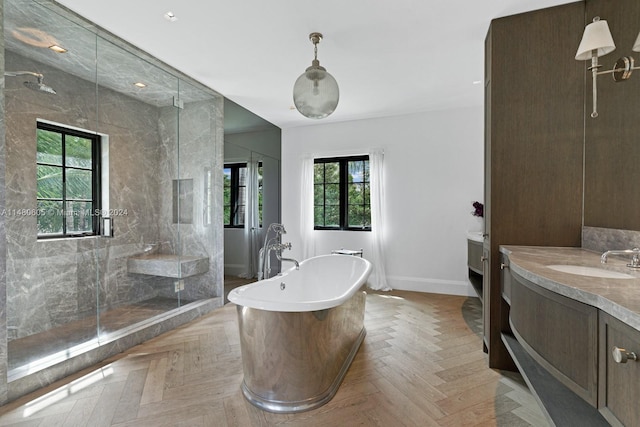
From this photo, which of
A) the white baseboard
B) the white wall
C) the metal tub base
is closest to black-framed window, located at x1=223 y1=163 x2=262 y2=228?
the white wall

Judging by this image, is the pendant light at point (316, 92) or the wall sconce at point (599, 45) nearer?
the wall sconce at point (599, 45)

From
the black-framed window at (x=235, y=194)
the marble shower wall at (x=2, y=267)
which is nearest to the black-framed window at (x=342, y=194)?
the black-framed window at (x=235, y=194)

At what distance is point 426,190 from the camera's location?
474 centimetres

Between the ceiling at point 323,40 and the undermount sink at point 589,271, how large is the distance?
1.70m

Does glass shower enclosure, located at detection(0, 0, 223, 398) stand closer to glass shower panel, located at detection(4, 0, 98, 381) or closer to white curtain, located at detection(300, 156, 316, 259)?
glass shower panel, located at detection(4, 0, 98, 381)

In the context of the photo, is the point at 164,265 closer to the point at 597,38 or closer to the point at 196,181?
the point at 196,181

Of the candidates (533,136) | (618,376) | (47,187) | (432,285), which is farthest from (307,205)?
(618,376)

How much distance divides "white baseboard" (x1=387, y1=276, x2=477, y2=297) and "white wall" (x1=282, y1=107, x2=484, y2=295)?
0.04 feet

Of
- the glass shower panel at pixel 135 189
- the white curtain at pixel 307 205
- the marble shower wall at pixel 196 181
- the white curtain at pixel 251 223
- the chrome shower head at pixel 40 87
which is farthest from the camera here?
the white curtain at pixel 307 205

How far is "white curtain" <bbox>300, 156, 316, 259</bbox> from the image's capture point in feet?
17.4

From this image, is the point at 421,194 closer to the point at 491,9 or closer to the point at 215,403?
the point at 491,9

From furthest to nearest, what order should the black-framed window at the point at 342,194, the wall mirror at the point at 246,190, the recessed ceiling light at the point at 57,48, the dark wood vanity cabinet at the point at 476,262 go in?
1. the black-framed window at the point at 342,194
2. the wall mirror at the point at 246,190
3. the dark wood vanity cabinet at the point at 476,262
4. the recessed ceiling light at the point at 57,48

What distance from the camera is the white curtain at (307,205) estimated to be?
5.30m

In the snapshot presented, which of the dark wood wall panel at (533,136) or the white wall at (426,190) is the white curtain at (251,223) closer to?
the white wall at (426,190)
